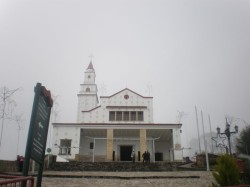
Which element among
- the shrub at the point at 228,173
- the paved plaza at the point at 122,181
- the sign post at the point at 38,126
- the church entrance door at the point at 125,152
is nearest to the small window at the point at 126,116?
the church entrance door at the point at 125,152

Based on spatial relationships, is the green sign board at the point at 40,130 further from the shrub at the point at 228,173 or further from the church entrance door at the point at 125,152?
the church entrance door at the point at 125,152

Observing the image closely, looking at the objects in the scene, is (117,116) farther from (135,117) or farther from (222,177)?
(222,177)

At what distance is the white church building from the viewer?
30641 mm

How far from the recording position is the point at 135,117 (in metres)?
34.5

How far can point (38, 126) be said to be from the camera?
6000 mm

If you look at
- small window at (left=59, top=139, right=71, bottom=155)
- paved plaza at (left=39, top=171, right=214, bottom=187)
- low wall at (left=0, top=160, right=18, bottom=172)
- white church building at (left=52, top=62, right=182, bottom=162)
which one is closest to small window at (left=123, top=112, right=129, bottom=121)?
white church building at (left=52, top=62, right=182, bottom=162)

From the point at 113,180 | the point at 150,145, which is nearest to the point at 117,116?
the point at 150,145

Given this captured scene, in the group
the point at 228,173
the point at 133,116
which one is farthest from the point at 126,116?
the point at 228,173

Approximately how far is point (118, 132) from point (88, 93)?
10800mm

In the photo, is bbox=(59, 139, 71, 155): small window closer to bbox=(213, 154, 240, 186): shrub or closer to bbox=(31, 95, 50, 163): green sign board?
bbox=(213, 154, 240, 186): shrub

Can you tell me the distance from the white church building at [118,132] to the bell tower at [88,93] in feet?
21.5

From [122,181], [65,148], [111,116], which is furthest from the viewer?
[111,116]

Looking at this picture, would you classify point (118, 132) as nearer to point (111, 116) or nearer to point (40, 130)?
point (111, 116)

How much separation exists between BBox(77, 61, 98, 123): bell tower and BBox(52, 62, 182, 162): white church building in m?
6.56
